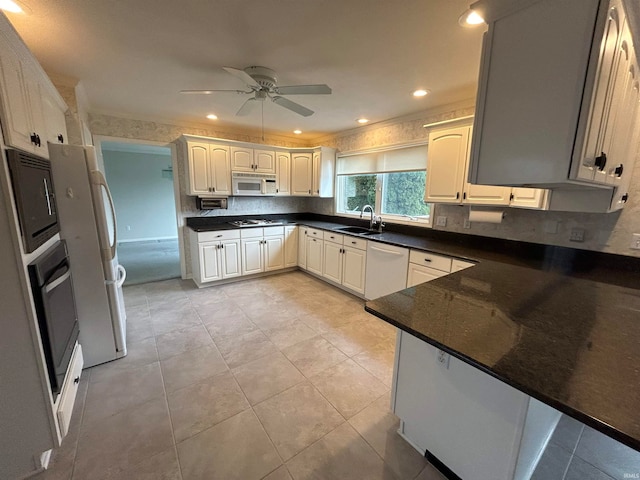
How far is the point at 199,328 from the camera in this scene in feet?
9.20

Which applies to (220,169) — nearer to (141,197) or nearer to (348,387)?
(348,387)

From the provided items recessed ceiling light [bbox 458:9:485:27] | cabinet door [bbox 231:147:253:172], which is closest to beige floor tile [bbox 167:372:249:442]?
recessed ceiling light [bbox 458:9:485:27]

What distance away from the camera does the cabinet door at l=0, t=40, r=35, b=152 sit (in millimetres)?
1234

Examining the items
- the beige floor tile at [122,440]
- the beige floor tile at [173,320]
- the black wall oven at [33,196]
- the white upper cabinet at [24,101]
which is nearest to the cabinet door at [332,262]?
the beige floor tile at [173,320]

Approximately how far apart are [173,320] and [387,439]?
2.47m

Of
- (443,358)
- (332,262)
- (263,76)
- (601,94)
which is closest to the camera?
(601,94)

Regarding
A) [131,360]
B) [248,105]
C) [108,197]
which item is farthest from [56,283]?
[248,105]

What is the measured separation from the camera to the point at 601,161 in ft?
3.78

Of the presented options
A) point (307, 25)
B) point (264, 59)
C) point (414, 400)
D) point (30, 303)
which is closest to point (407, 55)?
point (307, 25)

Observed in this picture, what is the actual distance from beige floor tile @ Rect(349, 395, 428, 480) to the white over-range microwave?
3.47 metres

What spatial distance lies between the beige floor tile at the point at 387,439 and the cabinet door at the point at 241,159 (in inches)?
144

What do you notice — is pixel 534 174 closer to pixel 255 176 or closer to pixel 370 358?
pixel 370 358

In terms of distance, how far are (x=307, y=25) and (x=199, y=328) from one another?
282 cm

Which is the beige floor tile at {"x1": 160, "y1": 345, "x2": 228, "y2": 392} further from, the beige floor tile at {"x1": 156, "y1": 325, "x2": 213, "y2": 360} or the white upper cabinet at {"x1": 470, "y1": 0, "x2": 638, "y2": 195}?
the white upper cabinet at {"x1": 470, "y1": 0, "x2": 638, "y2": 195}
